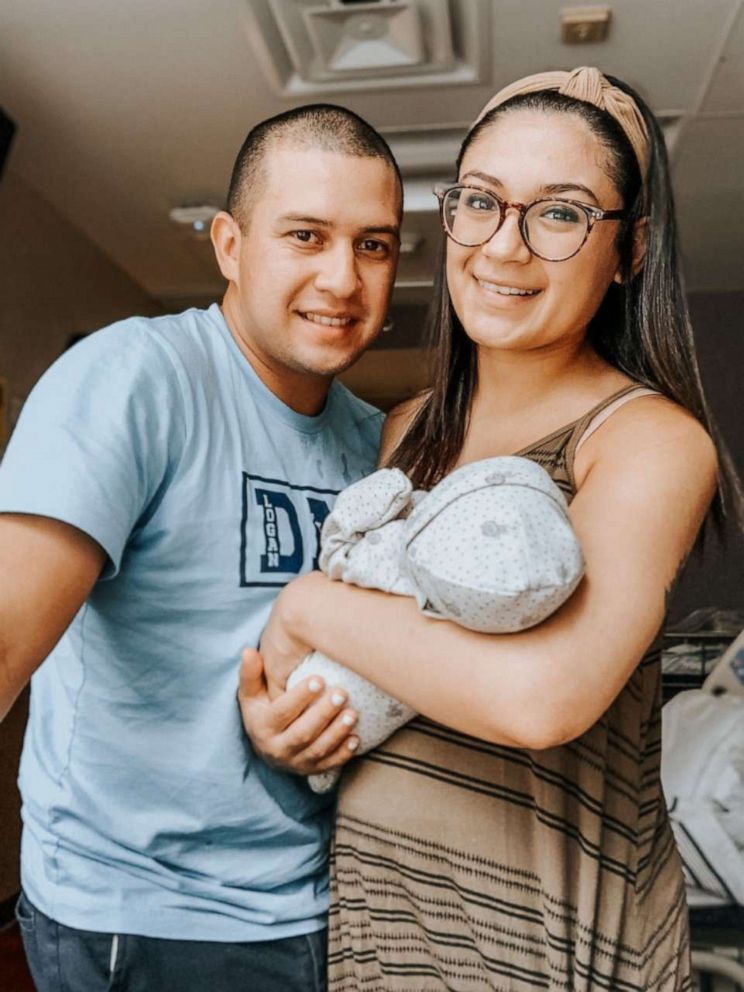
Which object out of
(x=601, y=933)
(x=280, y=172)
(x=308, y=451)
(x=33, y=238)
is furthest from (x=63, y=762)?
(x=33, y=238)

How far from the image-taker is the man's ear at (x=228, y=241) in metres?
1.18

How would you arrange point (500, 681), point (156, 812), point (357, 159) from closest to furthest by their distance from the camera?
point (500, 681) → point (156, 812) → point (357, 159)

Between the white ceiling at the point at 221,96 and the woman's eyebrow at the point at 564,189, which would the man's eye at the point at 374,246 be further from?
the white ceiling at the point at 221,96

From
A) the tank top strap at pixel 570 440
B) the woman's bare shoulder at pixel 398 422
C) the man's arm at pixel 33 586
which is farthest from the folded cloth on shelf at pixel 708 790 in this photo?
the man's arm at pixel 33 586

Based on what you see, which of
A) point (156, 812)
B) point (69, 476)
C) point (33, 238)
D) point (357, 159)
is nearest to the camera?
point (69, 476)

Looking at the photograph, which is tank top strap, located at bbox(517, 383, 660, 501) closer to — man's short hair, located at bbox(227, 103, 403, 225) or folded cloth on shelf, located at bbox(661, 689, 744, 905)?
man's short hair, located at bbox(227, 103, 403, 225)

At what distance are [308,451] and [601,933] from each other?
1.93ft

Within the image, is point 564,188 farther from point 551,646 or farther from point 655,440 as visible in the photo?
point 551,646

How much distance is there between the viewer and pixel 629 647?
0.73 m

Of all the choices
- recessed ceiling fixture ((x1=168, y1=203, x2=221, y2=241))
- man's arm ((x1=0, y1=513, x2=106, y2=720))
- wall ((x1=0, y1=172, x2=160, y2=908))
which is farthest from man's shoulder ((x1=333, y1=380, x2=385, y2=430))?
wall ((x1=0, y1=172, x2=160, y2=908))

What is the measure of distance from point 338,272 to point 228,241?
208 mm

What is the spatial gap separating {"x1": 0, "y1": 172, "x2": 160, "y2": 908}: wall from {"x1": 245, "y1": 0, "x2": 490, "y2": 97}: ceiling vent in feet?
4.40

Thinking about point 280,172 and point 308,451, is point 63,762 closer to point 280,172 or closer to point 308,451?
point 308,451

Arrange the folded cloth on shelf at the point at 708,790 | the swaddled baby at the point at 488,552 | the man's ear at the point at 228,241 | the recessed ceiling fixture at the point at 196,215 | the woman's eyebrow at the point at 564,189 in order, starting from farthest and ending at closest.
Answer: the recessed ceiling fixture at the point at 196,215 → the folded cloth on shelf at the point at 708,790 → the man's ear at the point at 228,241 → the woman's eyebrow at the point at 564,189 → the swaddled baby at the point at 488,552
